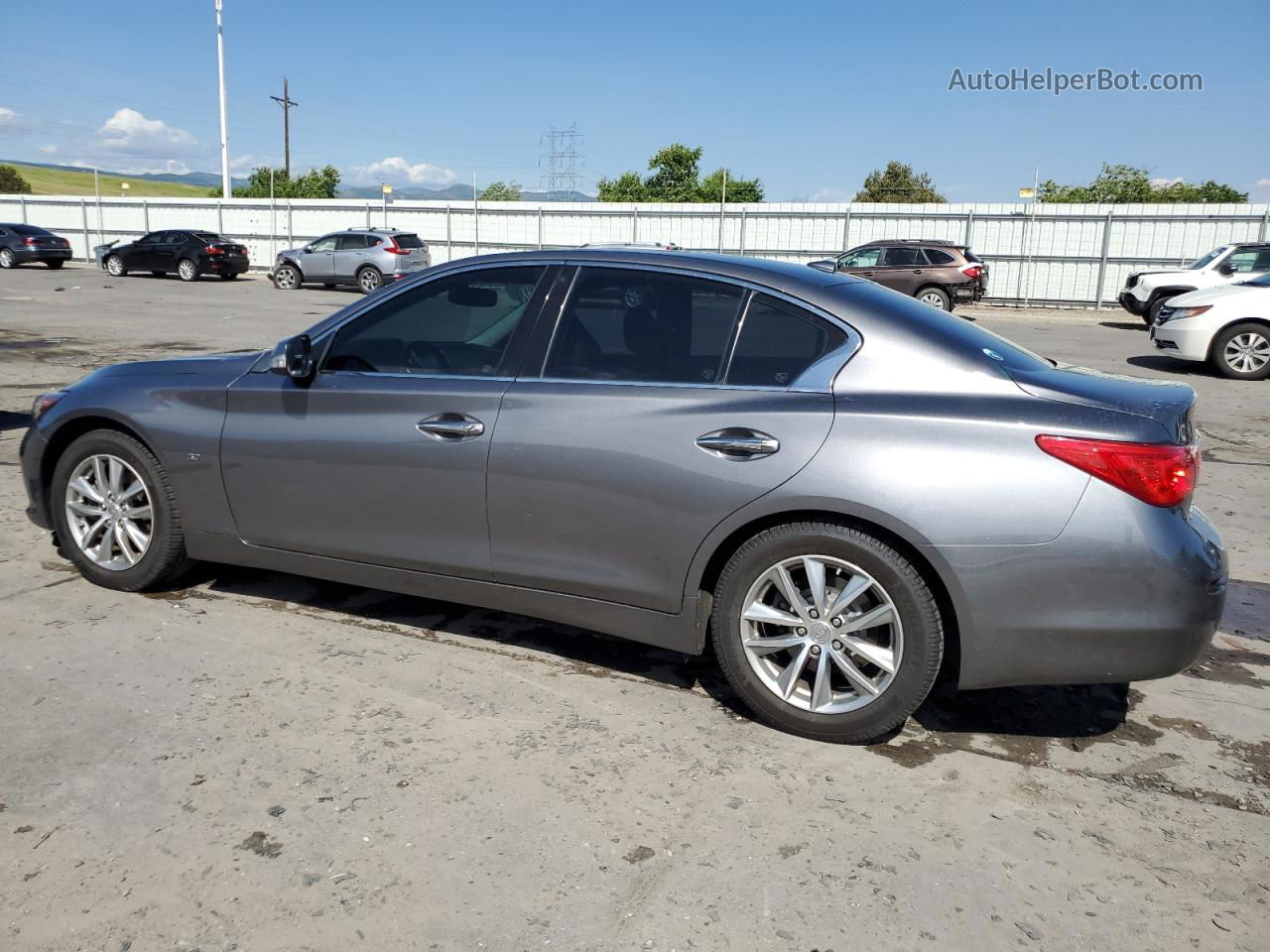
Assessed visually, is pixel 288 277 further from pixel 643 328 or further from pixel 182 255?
pixel 643 328

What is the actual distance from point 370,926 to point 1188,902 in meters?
2.05

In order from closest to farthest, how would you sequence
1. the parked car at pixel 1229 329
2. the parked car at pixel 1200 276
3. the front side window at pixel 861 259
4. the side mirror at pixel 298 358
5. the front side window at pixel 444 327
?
the front side window at pixel 444 327 < the side mirror at pixel 298 358 < the parked car at pixel 1229 329 < the parked car at pixel 1200 276 < the front side window at pixel 861 259

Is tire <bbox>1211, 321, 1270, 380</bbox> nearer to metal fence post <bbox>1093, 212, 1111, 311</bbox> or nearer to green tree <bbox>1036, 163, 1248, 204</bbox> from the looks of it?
metal fence post <bbox>1093, 212, 1111, 311</bbox>

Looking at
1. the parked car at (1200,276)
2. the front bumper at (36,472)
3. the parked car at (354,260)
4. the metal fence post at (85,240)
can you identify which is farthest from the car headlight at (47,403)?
the metal fence post at (85,240)

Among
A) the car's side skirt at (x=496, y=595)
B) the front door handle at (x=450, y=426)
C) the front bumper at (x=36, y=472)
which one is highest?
the front door handle at (x=450, y=426)

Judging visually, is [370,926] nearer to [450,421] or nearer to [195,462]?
[450,421]

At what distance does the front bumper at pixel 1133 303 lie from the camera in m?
20.9

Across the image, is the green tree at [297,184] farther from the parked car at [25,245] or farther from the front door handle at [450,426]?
the front door handle at [450,426]

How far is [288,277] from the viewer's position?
28828 millimetres

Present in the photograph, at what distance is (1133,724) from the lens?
3699 mm

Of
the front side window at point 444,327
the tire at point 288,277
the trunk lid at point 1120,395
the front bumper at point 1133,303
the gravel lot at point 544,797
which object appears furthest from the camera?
the tire at point 288,277

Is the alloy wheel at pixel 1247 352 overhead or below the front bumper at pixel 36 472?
overhead

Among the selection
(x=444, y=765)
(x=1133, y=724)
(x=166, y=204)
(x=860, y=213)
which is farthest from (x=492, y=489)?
(x=166, y=204)

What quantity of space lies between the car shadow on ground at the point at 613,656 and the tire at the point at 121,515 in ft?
1.10
